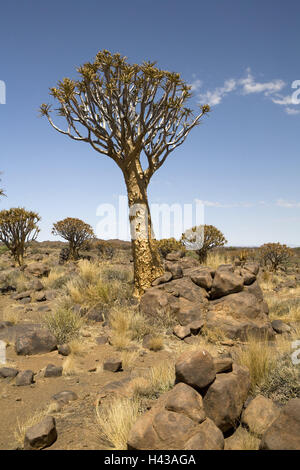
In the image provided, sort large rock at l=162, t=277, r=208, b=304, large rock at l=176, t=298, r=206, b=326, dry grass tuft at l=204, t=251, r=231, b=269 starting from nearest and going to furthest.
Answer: large rock at l=176, t=298, r=206, b=326 < large rock at l=162, t=277, r=208, b=304 < dry grass tuft at l=204, t=251, r=231, b=269

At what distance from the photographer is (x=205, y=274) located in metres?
7.79

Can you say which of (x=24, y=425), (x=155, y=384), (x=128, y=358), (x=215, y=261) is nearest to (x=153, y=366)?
(x=128, y=358)

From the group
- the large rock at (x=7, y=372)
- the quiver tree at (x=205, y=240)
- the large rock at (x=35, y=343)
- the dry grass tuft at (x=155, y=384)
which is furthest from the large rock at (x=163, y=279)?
the quiver tree at (x=205, y=240)

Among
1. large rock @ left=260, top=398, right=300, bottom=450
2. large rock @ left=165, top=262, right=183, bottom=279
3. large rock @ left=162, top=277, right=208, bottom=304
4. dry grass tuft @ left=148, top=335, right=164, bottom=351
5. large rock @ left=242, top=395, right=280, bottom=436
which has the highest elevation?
large rock @ left=165, top=262, right=183, bottom=279

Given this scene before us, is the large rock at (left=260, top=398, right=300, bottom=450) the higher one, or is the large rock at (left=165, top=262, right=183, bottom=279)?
the large rock at (left=165, top=262, right=183, bottom=279)

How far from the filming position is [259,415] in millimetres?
3070

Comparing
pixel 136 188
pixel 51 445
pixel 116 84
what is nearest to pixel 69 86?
pixel 116 84

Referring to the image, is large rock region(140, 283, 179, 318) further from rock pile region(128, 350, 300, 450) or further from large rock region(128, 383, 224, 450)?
large rock region(128, 383, 224, 450)

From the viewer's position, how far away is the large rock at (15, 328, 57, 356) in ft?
18.8

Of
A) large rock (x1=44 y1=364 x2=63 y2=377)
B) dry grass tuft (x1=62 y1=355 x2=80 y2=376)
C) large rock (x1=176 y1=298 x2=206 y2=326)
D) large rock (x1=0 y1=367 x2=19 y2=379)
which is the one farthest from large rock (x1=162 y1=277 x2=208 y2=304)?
large rock (x1=0 y1=367 x2=19 y2=379)

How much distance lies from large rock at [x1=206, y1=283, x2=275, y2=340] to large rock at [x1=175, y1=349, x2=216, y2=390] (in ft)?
10.5

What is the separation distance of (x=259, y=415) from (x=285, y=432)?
54 centimetres

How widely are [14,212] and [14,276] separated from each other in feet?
16.4

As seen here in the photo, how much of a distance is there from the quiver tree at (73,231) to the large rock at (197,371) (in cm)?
1723
